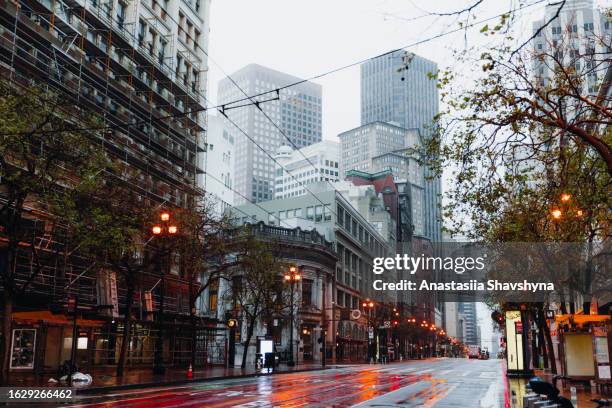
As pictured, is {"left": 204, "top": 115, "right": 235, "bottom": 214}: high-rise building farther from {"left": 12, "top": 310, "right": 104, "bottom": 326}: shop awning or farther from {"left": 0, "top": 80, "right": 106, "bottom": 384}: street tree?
{"left": 0, "top": 80, "right": 106, "bottom": 384}: street tree

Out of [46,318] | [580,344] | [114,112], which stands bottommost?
[580,344]

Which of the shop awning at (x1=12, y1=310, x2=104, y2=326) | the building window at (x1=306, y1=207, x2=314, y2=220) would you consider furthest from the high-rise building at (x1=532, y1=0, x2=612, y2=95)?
the building window at (x1=306, y1=207, x2=314, y2=220)

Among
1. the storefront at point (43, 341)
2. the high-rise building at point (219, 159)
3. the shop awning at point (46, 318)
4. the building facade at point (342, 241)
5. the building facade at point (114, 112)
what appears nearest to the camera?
the shop awning at point (46, 318)

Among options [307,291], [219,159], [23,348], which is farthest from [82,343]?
[219,159]

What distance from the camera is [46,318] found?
1282 inches

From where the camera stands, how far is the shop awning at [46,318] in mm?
30672

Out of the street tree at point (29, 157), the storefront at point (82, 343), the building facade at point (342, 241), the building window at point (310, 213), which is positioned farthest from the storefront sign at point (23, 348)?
the building window at point (310, 213)

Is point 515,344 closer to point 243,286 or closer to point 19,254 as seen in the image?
point 243,286

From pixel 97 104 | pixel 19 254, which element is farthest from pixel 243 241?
pixel 19 254

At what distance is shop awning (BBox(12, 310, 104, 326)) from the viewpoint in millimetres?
30672

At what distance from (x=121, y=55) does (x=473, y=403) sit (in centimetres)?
3822

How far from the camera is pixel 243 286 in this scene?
50.3 metres

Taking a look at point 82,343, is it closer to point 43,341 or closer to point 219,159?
point 43,341

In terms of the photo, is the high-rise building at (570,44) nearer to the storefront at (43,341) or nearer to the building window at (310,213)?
the storefront at (43,341)
